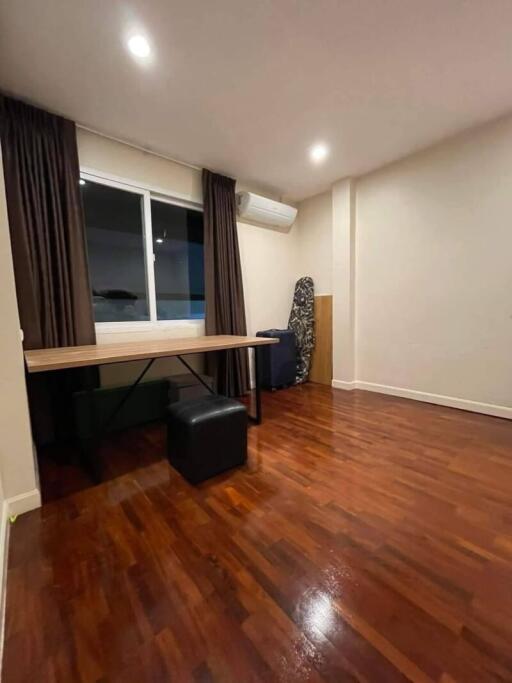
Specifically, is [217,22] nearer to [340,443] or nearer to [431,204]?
[431,204]

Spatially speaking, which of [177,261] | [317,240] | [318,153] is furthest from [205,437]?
[317,240]

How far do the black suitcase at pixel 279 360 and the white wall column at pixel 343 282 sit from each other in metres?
0.58

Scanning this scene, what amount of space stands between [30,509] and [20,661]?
33.2 inches

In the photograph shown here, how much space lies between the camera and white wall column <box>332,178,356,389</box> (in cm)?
366

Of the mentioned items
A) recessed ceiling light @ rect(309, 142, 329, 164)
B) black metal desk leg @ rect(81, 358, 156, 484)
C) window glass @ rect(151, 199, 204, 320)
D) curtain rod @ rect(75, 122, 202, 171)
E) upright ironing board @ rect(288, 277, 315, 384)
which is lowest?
black metal desk leg @ rect(81, 358, 156, 484)

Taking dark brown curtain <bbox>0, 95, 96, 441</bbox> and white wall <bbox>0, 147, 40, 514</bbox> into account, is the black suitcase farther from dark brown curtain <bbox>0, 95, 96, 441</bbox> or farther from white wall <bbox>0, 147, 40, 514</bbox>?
white wall <bbox>0, 147, 40, 514</bbox>

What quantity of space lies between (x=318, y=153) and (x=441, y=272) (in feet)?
5.88

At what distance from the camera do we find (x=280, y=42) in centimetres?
176

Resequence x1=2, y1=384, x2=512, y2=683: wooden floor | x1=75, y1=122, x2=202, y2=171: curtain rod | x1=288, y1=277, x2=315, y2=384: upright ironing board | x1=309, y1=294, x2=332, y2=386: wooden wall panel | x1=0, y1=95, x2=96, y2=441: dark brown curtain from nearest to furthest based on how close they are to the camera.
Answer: x1=2, y1=384, x2=512, y2=683: wooden floor, x1=0, y1=95, x2=96, y2=441: dark brown curtain, x1=75, y1=122, x2=202, y2=171: curtain rod, x1=309, y1=294, x2=332, y2=386: wooden wall panel, x1=288, y1=277, x2=315, y2=384: upright ironing board

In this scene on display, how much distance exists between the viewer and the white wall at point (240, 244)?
2.73 meters

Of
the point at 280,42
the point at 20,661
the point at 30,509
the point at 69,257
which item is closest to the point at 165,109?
the point at 280,42

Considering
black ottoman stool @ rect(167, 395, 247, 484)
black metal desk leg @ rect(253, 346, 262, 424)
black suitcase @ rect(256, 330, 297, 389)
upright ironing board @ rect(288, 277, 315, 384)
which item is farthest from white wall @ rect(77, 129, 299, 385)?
black ottoman stool @ rect(167, 395, 247, 484)

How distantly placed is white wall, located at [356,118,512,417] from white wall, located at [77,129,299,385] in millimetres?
1080

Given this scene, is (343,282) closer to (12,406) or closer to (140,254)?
(140,254)
